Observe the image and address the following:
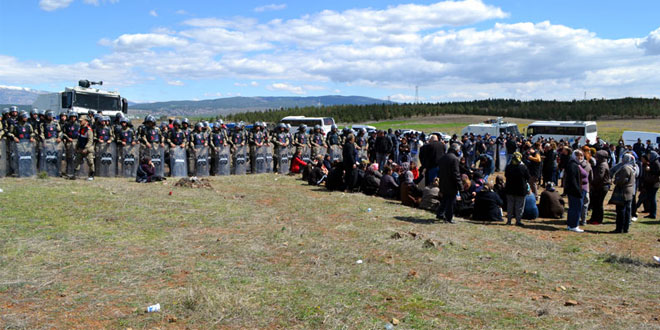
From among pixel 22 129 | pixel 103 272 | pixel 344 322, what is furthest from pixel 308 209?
pixel 22 129

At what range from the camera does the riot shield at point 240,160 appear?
17547 mm

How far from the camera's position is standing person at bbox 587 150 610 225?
11.2 m

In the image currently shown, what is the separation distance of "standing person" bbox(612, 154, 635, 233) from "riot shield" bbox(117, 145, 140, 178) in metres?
12.7

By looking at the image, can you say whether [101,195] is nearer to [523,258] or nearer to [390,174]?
[390,174]

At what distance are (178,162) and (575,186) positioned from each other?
11.3 metres

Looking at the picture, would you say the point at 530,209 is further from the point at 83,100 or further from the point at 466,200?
the point at 83,100

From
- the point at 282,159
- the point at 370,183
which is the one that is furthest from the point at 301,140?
the point at 370,183

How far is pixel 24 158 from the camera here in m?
13.5

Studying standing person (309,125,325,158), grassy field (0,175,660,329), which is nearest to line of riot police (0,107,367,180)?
standing person (309,125,325,158)

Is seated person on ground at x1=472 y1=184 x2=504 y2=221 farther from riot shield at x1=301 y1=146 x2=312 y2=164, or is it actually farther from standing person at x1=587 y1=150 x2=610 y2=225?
riot shield at x1=301 y1=146 x2=312 y2=164

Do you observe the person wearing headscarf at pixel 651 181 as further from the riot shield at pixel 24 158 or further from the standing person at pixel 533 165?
the riot shield at pixel 24 158

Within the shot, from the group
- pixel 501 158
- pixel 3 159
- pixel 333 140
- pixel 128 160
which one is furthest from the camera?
pixel 501 158

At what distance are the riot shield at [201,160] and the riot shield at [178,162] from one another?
0.52 metres

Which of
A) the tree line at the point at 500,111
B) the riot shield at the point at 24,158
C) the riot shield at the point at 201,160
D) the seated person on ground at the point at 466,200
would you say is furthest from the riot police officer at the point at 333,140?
the tree line at the point at 500,111
